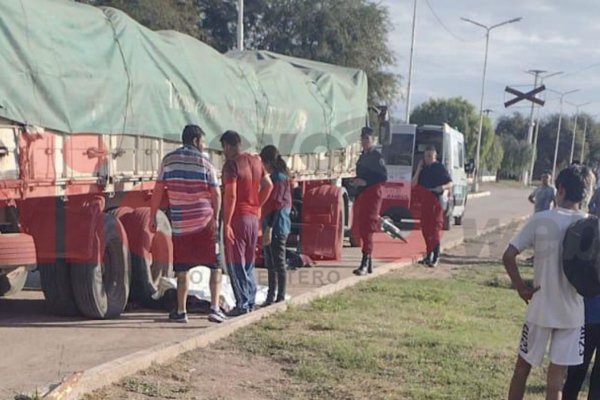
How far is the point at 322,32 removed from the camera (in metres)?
37.3

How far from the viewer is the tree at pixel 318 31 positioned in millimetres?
37188

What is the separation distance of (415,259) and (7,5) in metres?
9.02

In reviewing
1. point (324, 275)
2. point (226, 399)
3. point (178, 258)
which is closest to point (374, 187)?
point (324, 275)

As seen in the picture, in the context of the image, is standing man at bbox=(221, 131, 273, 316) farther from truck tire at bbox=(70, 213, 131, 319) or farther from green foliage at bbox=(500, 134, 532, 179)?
green foliage at bbox=(500, 134, 532, 179)

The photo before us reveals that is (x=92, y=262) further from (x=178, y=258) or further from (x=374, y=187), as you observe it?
(x=374, y=187)

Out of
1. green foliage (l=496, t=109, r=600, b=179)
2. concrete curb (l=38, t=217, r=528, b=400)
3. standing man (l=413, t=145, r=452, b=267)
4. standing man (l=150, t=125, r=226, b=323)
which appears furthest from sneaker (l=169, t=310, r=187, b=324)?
green foliage (l=496, t=109, r=600, b=179)

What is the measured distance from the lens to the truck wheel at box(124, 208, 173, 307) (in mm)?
8336

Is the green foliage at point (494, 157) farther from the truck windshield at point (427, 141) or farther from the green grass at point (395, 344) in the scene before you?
the green grass at point (395, 344)

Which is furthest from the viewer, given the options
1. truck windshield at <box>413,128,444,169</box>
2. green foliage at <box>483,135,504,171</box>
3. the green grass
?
green foliage at <box>483,135,504,171</box>

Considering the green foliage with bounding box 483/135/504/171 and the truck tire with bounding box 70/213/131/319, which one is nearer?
the truck tire with bounding box 70/213/131/319

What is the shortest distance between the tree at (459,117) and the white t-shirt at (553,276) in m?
63.1

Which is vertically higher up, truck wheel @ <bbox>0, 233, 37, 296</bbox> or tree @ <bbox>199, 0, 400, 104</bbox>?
tree @ <bbox>199, 0, 400, 104</bbox>

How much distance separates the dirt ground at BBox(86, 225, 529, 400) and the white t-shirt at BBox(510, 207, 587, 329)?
6.29 ft

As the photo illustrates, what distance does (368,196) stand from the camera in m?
11.7
